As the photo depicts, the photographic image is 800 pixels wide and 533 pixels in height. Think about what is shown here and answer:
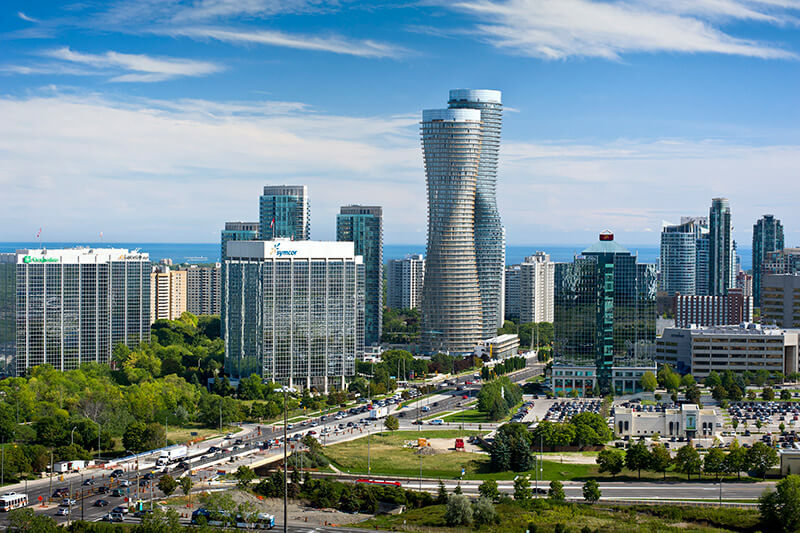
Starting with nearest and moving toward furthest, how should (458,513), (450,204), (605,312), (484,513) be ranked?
1. (458,513)
2. (484,513)
3. (605,312)
4. (450,204)

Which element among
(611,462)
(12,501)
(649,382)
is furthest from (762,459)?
(12,501)

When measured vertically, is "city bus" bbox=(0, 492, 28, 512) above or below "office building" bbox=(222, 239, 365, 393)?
below

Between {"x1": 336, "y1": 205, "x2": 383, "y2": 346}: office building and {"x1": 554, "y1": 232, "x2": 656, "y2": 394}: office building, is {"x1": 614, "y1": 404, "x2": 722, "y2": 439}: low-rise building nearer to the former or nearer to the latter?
{"x1": 554, "y1": 232, "x2": 656, "y2": 394}: office building

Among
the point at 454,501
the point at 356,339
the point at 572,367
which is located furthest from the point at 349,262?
the point at 454,501

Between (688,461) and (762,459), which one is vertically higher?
(762,459)

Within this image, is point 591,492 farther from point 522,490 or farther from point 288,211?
point 288,211

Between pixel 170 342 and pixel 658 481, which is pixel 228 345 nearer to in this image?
pixel 170 342

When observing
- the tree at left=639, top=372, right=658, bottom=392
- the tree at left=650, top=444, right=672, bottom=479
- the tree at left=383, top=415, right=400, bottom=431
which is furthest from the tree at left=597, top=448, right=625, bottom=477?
the tree at left=639, top=372, right=658, bottom=392
